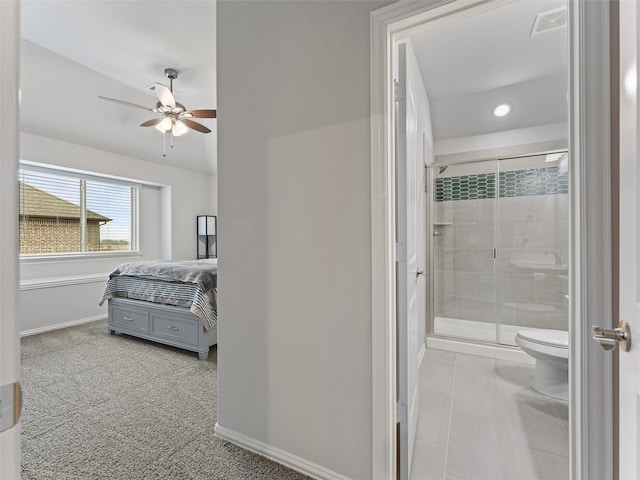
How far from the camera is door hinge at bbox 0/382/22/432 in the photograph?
17.4 inches

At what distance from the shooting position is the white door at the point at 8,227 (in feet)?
1.46

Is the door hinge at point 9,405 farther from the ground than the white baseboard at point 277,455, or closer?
farther from the ground

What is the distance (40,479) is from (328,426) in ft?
4.64

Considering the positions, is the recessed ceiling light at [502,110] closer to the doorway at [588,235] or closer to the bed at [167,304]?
the doorway at [588,235]

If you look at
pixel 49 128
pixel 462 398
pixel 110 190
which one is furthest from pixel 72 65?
pixel 462 398

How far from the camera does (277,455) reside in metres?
1.61

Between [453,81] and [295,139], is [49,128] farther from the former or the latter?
[453,81]

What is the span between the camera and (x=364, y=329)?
4.57 feet

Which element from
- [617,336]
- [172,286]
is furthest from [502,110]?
[172,286]

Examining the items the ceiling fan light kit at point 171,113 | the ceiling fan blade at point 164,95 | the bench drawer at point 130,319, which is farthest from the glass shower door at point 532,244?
the bench drawer at point 130,319

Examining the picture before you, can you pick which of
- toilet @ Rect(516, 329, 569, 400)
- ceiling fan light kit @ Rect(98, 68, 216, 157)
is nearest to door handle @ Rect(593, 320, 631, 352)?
toilet @ Rect(516, 329, 569, 400)

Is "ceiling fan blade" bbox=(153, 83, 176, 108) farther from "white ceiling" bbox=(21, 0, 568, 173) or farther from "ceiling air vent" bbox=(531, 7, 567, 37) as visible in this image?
"ceiling air vent" bbox=(531, 7, 567, 37)

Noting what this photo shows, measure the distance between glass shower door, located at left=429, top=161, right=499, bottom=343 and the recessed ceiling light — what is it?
0.51 metres

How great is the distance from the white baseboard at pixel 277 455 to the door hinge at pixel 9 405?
1.38 m
